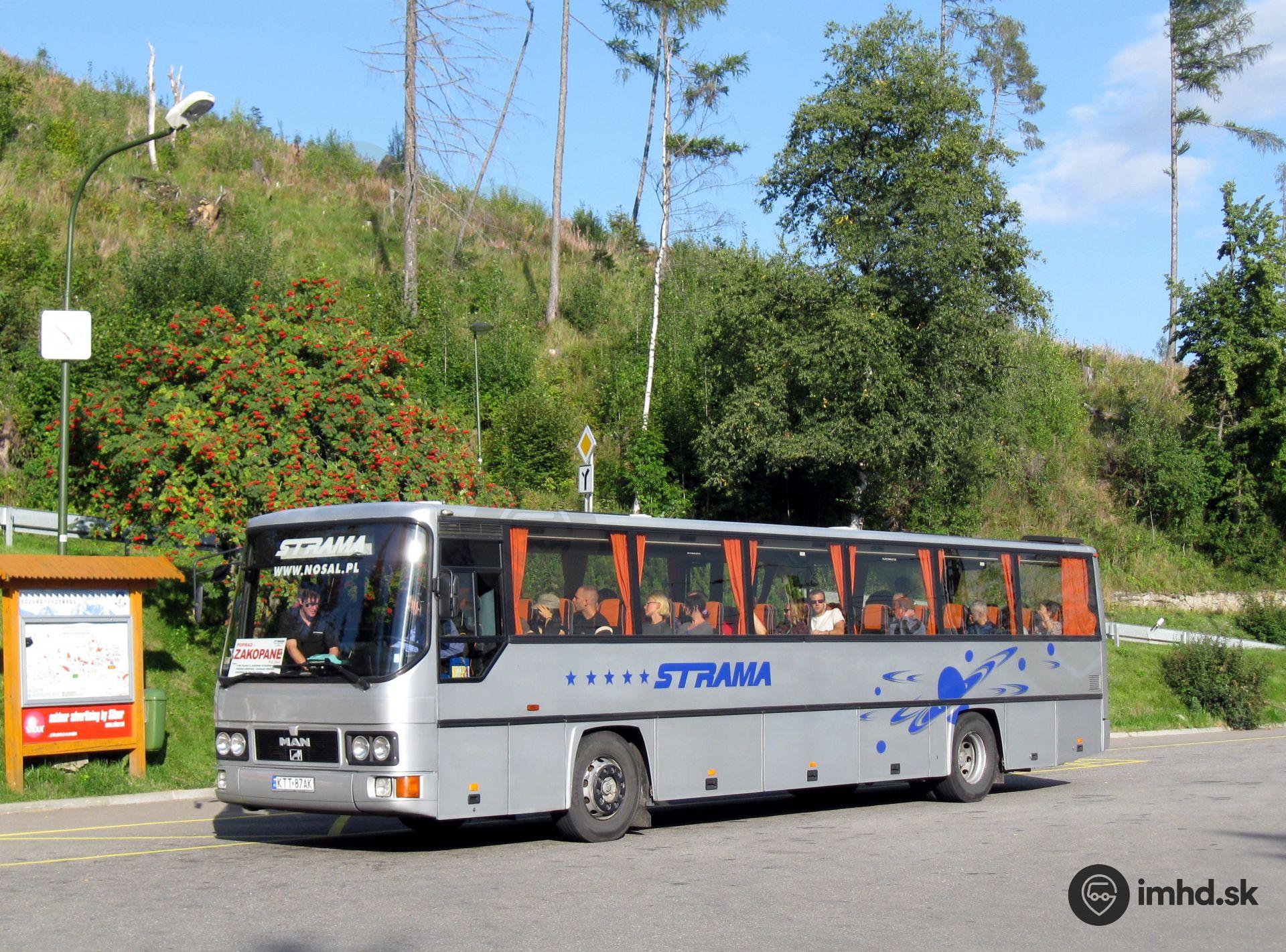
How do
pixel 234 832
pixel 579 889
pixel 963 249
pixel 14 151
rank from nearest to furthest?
1. pixel 579 889
2. pixel 234 832
3. pixel 963 249
4. pixel 14 151

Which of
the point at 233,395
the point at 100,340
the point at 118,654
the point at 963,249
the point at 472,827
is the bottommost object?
the point at 472,827

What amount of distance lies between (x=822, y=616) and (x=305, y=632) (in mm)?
6013

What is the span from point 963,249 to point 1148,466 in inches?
815

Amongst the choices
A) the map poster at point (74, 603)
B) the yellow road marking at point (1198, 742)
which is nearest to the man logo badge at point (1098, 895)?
the map poster at point (74, 603)

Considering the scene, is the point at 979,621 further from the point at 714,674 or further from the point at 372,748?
the point at 372,748

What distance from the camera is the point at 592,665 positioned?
12188 mm

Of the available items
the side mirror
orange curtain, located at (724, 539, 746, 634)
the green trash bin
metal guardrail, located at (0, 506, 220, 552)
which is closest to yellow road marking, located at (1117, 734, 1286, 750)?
orange curtain, located at (724, 539, 746, 634)

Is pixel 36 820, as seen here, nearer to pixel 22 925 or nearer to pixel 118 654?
pixel 118 654

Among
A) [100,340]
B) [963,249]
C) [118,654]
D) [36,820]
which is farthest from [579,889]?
[963,249]

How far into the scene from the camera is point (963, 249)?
3212 centimetres

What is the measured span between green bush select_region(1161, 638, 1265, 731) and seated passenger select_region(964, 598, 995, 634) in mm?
19389

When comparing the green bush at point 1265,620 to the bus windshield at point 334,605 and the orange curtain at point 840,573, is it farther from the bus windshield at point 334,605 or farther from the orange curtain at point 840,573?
the bus windshield at point 334,605

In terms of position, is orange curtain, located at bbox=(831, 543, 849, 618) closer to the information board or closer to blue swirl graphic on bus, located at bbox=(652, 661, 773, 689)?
blue swirl graphic on bus, located at bbox=(652, 661, 773, 689)

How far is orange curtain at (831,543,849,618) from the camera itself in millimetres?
14930
